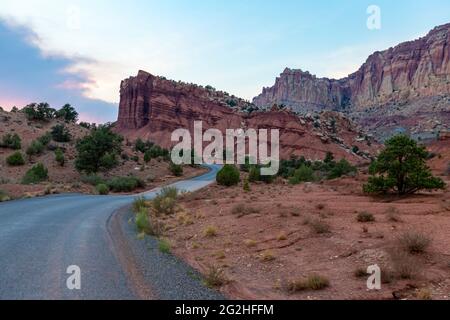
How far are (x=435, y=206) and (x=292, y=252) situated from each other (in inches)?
369

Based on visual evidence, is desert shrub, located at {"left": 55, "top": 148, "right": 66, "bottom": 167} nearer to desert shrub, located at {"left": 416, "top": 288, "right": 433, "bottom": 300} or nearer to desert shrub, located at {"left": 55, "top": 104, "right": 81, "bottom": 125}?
desert shrub, located at {"left": 55, "top": 104, "right": 81, "bottom": 125}

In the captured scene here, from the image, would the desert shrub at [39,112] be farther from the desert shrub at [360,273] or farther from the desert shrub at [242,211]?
the desert shrub at [360,273]

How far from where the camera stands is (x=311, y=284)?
25.7 ft

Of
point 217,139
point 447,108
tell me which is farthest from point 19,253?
point 447,108

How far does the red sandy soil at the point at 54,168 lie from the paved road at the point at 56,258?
46.8 ft

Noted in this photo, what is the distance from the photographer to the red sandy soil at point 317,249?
771 cm

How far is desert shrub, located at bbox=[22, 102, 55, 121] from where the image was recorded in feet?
235

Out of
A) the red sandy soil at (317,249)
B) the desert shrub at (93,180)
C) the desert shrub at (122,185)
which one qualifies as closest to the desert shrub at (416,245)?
the red sandy soil at (317,249)

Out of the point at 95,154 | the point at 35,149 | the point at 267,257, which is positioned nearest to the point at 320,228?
the point at 267,257

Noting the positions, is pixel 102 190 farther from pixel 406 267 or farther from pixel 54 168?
pixel 406 267

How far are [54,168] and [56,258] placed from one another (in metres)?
43.4

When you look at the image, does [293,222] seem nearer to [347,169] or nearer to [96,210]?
[96,210]

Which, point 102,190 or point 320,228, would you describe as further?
point 102,190

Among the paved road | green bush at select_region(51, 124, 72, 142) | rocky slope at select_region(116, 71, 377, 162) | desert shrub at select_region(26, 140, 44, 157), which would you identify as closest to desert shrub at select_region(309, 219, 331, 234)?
the paved road
